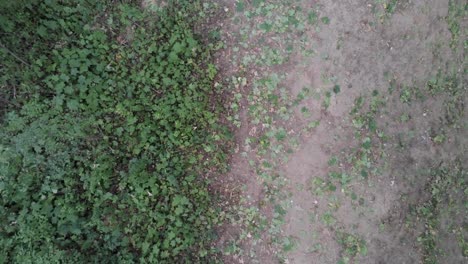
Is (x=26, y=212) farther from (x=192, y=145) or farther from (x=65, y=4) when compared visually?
(x=65, y=4)

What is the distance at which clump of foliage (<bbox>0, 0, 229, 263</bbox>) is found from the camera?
4.84 m

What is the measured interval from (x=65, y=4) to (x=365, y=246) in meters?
4.97

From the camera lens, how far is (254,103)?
546cm

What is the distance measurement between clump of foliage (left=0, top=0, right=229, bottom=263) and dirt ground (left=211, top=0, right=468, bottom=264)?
0.54 metres

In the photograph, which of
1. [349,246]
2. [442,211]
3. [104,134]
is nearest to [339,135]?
[349,246]

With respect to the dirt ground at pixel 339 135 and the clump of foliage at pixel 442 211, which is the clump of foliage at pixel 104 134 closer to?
the dirt ground at pixel 339 135

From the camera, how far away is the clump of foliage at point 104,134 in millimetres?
4844

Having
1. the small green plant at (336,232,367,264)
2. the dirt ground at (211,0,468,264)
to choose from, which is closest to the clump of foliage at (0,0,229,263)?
the dirt ground at (211,0,468,264)

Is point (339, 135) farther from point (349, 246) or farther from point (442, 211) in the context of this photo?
point (442, 211)

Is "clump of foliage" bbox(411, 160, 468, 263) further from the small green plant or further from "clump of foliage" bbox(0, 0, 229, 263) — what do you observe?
"clump of foliage" bbox(0, 0, 229, 263)

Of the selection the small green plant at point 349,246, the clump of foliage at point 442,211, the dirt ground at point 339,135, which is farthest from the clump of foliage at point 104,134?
the clump of foliage at point 442,211

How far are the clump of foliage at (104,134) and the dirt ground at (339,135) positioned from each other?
0.54 m

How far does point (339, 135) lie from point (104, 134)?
304 centimetres

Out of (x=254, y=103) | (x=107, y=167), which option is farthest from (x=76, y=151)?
(x=254, y=103)
